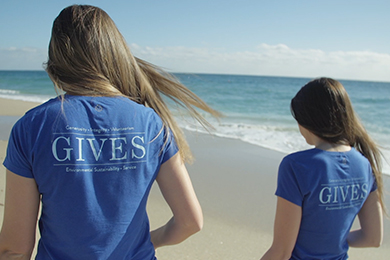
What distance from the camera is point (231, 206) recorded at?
3953mm

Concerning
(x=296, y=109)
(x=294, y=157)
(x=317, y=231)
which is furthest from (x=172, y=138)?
(x=317, y=231)

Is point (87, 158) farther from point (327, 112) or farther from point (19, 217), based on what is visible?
point (327, 112)

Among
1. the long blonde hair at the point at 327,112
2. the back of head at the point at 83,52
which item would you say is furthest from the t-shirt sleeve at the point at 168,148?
the long blonde hair at the point at 327,112

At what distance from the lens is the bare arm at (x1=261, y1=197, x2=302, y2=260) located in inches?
58.5

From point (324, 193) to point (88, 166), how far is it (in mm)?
1086

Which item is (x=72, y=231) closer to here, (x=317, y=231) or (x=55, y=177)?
(x=55, y=177)

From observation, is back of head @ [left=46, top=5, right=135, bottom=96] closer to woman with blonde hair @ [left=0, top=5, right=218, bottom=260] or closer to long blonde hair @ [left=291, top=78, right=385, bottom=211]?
woman with blonde hair @ [left=0, top=5, right=218, bottom=260]

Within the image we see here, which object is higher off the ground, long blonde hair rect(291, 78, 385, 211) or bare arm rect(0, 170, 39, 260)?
long blonde hair rect(291, 78, 385, 211)

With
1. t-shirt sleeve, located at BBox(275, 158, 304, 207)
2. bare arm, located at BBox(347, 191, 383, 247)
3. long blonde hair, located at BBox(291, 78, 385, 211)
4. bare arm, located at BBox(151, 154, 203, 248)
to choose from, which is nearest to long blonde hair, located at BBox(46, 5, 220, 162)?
bare arm, located at BBox(151, 154, 203, 248)

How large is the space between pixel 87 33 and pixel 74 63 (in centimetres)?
12

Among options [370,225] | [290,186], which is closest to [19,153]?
[290,186]

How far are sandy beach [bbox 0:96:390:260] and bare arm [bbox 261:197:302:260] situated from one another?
27.2 inches

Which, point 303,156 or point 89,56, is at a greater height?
point 89,56

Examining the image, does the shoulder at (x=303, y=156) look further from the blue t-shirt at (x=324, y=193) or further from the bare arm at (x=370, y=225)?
the bare arm at (x=370, y=225)
